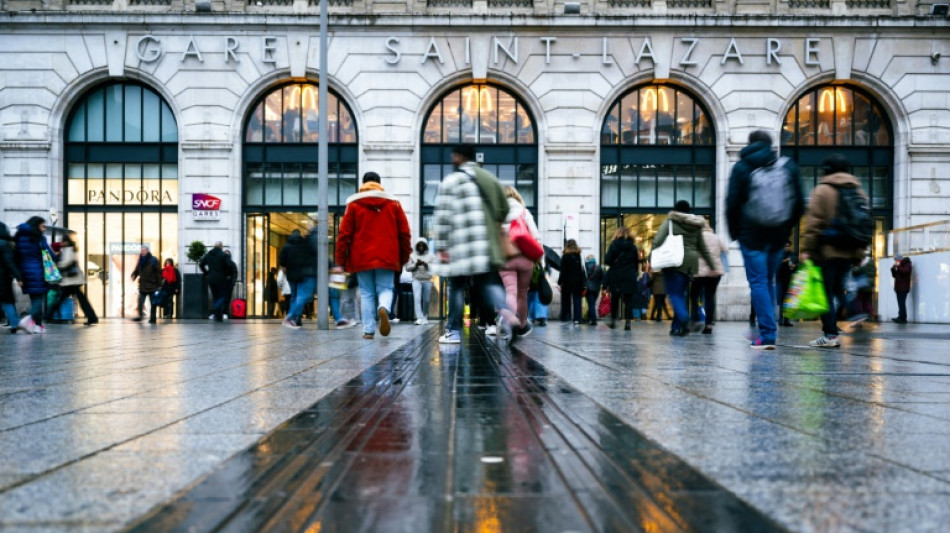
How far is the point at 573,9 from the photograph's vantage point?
23750mm

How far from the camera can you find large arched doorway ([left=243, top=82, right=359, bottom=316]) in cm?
2412

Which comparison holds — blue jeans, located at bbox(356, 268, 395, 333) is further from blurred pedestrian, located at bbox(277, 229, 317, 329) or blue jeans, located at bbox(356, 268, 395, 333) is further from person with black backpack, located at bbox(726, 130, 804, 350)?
blurred pedestrian, located at bbox(277, 229, 317, 329)

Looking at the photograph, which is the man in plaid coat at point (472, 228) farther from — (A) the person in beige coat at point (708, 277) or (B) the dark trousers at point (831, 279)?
(A) the person in beige coat at point (708, 277)

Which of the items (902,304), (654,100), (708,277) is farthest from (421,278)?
(902,304)

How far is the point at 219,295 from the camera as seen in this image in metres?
22.0

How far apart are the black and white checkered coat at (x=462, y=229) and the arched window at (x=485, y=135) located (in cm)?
1606

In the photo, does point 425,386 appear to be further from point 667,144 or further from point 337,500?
point 667,144

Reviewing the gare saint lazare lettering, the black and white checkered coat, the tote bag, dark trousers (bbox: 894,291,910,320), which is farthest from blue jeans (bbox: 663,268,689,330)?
the gare saint lazare lettering

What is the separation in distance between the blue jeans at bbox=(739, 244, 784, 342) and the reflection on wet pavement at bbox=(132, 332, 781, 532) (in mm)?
4907

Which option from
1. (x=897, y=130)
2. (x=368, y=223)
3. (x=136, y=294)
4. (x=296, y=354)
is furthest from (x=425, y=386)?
(x=897, y=130)

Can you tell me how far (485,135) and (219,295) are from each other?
8.61 metres

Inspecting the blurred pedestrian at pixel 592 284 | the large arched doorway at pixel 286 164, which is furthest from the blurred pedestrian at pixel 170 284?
the blurred pedestrian at pixel 592 284

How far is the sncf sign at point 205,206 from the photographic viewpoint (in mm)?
23469

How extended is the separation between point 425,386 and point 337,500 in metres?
2.71
